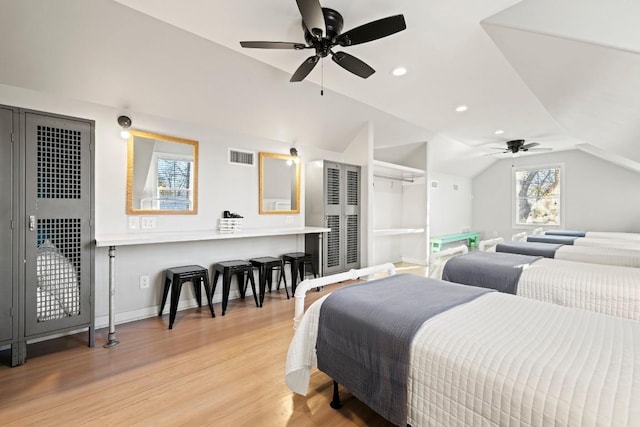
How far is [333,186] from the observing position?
14.3ft

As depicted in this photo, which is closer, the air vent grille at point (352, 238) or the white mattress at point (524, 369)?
the white mattress at point (524, 369)

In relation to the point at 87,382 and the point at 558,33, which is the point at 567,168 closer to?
the point at 558,33

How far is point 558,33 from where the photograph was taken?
1.95m

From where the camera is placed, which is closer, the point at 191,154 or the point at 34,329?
the point at 34,329

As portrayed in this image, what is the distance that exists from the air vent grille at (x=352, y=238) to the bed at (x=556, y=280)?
1600 millimetres

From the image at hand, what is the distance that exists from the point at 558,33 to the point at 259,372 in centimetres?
309

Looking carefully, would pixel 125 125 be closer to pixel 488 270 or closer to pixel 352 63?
pixel 352 63

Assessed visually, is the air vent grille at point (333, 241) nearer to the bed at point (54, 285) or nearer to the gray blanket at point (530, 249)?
the gray blanket at point (530, 249)

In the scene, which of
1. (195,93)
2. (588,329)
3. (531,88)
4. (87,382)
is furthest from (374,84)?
(87,382)

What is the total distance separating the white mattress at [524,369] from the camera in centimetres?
86

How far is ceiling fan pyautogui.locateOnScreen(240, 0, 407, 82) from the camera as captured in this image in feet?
5.78

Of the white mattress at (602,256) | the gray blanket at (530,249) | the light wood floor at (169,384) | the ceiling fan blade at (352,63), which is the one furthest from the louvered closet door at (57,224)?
the white mattress at (602,256)

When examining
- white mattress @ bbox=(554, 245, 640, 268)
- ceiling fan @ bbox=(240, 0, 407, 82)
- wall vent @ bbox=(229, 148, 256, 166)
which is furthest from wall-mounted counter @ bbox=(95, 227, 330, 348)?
white mattress @ bbox=(554, 245, 640, 268)

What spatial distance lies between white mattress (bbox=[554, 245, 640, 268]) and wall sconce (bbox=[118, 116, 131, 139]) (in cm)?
499
